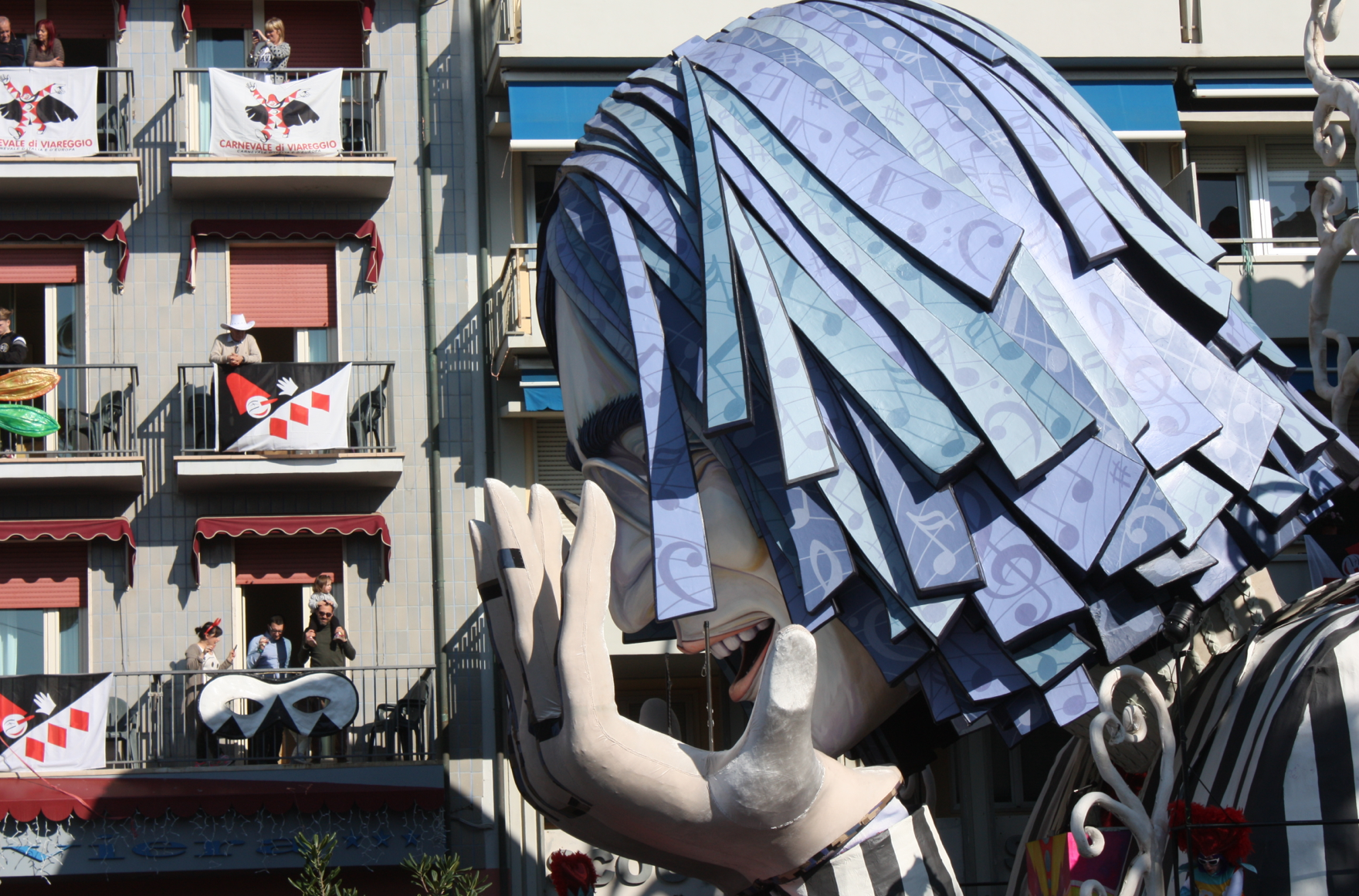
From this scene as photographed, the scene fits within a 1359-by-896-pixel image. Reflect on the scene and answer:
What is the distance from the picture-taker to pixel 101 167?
19.1 m

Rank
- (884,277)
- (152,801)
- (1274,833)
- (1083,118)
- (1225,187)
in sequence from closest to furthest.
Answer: (1274,833), (884,277), (1083,118), (152,801), (1225,187)

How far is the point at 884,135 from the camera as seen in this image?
9.87 meters

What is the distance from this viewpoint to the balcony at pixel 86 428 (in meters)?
18.8

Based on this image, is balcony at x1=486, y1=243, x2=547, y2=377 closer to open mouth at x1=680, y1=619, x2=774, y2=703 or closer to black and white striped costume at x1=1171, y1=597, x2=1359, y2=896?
open mouth at x1=680, y1=619, x2=774, y2=703

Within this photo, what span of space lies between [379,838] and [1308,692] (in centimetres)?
1136

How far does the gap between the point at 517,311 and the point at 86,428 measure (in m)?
4.82

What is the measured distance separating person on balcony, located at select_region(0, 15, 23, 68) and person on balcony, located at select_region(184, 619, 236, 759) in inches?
260

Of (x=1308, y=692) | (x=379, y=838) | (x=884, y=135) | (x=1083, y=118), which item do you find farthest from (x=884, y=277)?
(x=379, y=838)

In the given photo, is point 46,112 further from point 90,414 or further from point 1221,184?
point 1221,184

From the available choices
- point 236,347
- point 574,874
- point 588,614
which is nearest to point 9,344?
point 236,347

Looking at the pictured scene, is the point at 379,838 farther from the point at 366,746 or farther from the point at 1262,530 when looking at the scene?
the point at 1262,530

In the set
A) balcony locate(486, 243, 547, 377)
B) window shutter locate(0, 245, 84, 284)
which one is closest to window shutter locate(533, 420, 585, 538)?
balcony locate(486, 243, 547, 377)

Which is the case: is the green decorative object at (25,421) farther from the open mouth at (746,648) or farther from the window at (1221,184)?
the window at (1221,184)

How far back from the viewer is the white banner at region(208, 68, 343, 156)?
19375 mm
